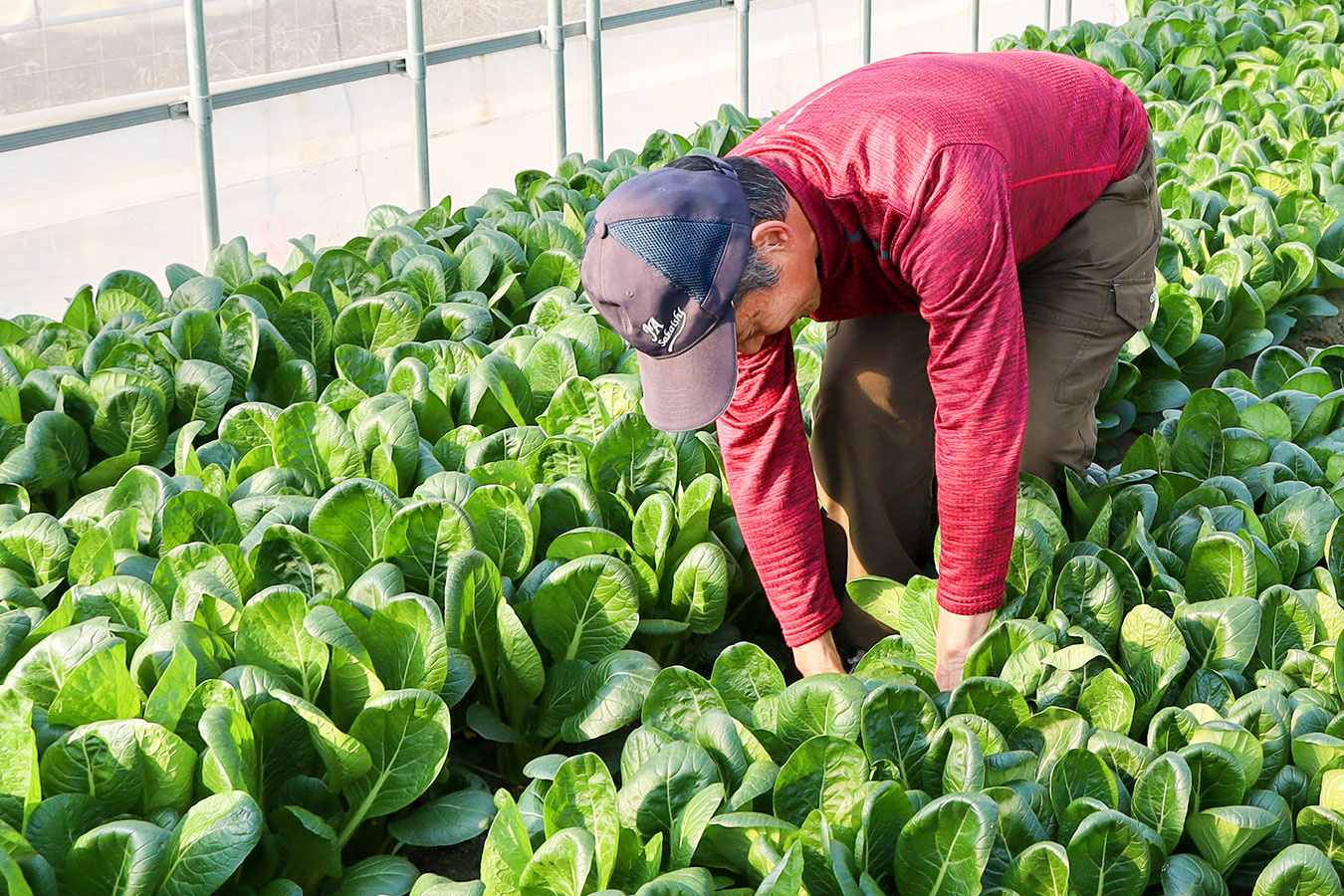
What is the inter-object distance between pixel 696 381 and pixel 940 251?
400mm

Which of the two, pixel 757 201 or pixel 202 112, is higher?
pixel 757 201

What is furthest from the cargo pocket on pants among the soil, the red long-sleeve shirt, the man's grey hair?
Result: the soil

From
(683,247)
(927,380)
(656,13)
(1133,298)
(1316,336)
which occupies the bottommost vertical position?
(1316,336)

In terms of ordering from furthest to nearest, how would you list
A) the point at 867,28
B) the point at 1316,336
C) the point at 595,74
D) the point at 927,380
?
the point at 867,28 → the point at 595,74 → the point at 1316,336 → the point at 927,380

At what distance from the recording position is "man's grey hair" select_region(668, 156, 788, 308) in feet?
6.40

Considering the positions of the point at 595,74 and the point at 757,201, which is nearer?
the point at 757,201

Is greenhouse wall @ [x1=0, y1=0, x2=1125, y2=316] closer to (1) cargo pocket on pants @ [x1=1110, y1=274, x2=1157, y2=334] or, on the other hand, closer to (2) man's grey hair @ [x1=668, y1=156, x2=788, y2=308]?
(2) man's grey hair @ [x1=668, y1=156, x2=788, y2=308]

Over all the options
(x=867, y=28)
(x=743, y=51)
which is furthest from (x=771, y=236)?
(x=867, y=28)

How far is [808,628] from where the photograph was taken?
238 cm

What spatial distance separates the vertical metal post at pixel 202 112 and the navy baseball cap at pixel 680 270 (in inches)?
105

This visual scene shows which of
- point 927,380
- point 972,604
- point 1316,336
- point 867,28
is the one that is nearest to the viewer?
point 972,604

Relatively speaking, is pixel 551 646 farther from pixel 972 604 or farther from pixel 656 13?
pixel 656 13

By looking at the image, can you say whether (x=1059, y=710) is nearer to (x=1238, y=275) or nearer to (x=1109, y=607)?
(x=1109, y=607)

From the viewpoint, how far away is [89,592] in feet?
7.45
